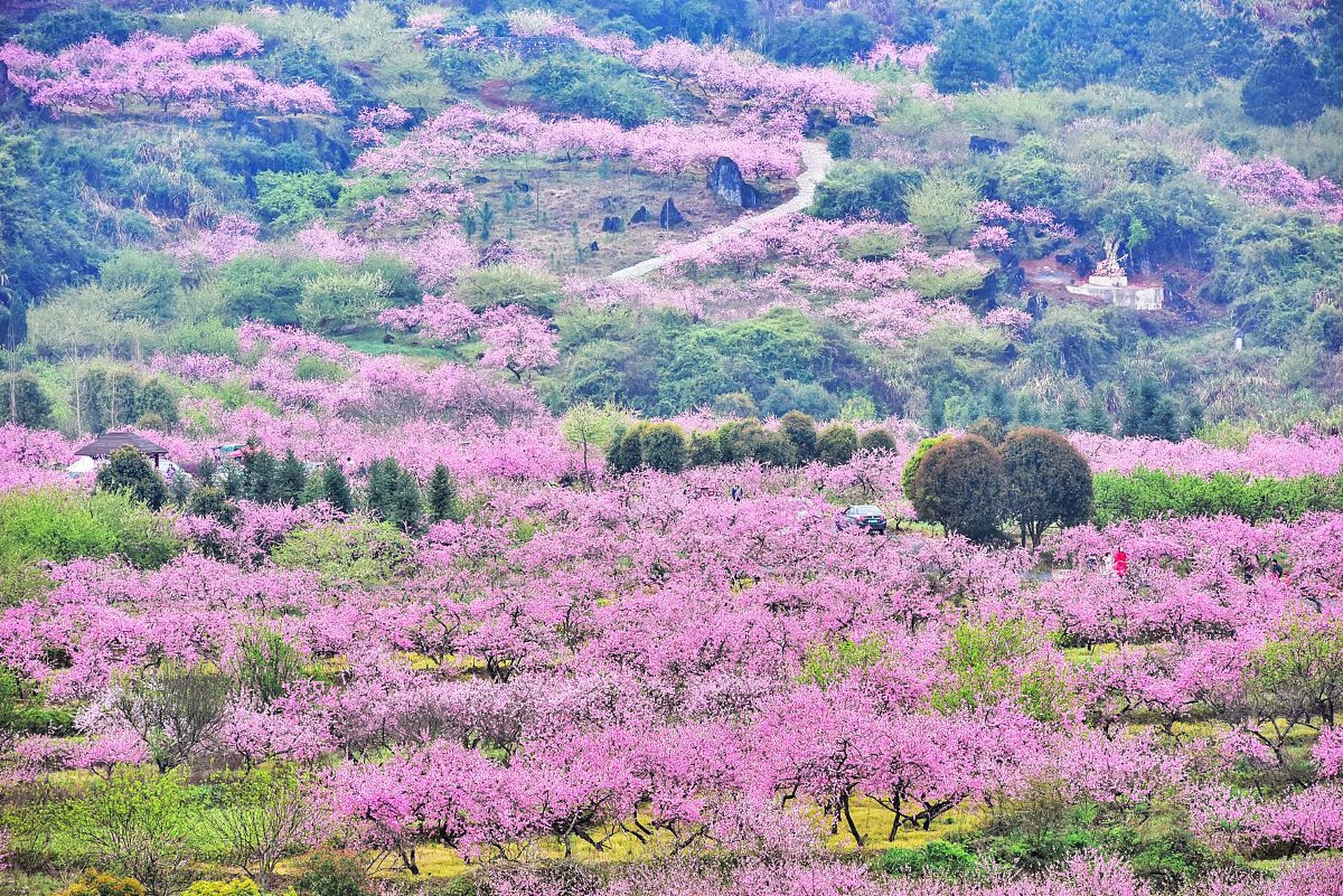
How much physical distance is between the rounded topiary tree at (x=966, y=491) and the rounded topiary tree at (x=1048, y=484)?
48 centimetres

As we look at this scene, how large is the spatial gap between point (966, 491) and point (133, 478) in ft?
90.5

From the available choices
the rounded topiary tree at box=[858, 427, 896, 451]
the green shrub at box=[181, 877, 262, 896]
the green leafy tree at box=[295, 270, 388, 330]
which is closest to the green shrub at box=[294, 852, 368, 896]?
the green shrub at box=[181, 877, 262, 896]

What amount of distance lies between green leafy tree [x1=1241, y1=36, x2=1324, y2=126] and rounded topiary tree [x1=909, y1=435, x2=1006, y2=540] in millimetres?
70470

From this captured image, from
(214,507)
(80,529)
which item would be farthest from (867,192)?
(80,529)

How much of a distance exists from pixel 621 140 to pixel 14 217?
35.5m

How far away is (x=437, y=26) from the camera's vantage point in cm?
13375

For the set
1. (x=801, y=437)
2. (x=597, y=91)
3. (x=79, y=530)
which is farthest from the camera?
(x=597, y=91)

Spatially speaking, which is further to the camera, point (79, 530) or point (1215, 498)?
point (1215, 498)

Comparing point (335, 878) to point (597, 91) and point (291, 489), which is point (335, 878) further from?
point (597, 91)

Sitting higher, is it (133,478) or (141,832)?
(133,478)

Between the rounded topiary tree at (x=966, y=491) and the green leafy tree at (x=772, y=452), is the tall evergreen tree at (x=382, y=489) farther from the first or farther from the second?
the rounded topiary tree at (x=966, y=491)

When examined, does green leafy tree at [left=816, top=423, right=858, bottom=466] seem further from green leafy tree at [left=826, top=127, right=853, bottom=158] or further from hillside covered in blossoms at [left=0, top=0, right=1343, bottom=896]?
green leafy tree at [left=826, top=127, right=853, bottom=158]

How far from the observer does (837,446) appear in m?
68.8

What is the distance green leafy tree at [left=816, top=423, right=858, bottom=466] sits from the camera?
68875 millimetres
